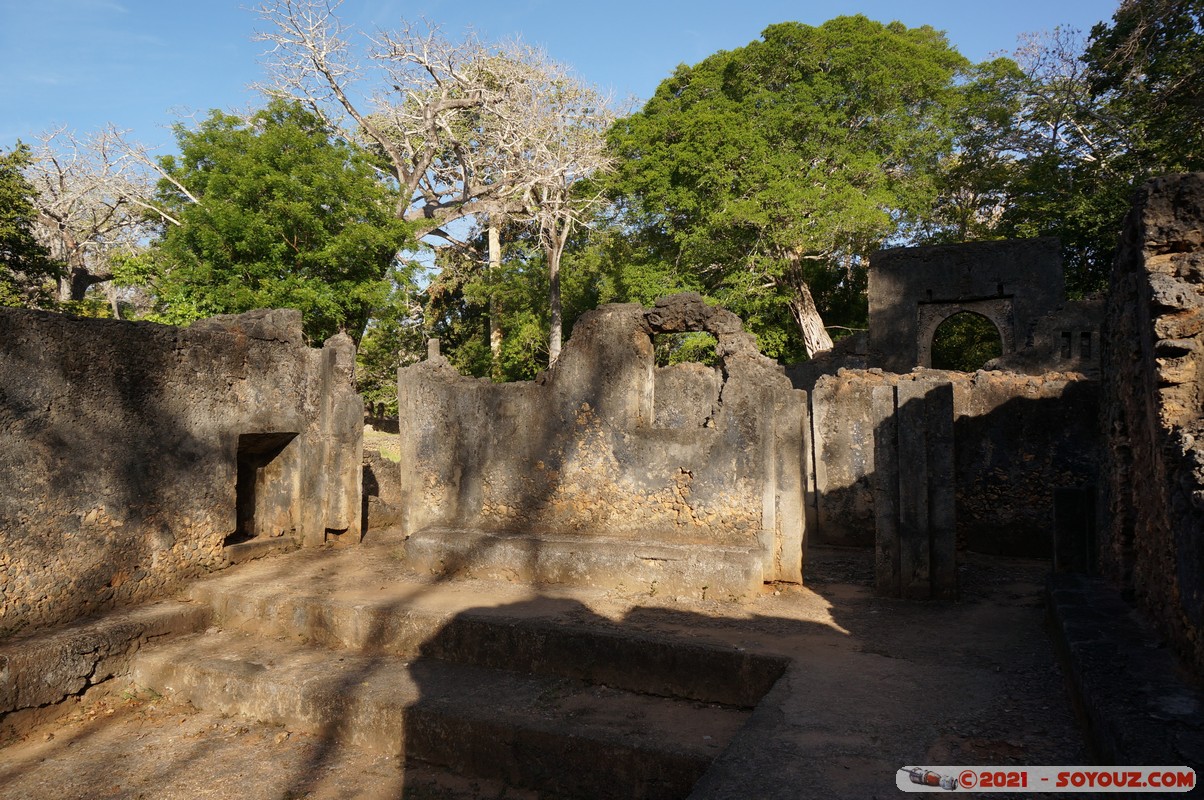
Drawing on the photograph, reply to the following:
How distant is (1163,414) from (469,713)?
4.16 metres

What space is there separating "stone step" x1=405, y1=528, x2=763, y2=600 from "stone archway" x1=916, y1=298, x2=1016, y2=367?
Result: 41.5 ft

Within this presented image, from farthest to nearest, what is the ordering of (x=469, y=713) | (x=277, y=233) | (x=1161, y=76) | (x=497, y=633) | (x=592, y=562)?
(x=1161, y=76) < (x=277, y=233) < (x=592, y=562) < (x=497, y=633) < (x=469, y=713)

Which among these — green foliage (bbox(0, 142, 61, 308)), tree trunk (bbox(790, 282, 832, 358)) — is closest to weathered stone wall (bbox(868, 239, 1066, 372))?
tree trunk (bbox(790, 282, 832, 358))

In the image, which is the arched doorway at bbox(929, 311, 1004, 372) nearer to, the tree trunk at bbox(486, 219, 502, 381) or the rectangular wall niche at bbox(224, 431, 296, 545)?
the tree trunk at bbox(486, 219, 502, 381)

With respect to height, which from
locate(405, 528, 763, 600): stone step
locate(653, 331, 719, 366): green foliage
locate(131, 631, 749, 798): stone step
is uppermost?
locate(653, 331, 719, 366): green foliage

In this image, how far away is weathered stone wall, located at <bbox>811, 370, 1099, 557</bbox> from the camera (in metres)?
7.94

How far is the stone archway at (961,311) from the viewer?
16.2m

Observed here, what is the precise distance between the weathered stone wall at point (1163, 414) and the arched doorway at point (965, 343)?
64.6 feet

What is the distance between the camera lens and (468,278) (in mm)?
25312

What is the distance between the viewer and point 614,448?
6.70 meters

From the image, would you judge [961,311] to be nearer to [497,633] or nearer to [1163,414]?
[1163,414]

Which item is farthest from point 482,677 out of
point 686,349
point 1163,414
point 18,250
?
point 18,250

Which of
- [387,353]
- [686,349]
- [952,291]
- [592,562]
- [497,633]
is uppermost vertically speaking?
[952,291]

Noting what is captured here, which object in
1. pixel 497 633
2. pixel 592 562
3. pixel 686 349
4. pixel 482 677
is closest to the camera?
pixel 482 677
